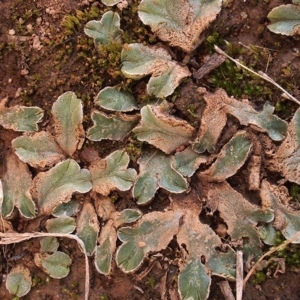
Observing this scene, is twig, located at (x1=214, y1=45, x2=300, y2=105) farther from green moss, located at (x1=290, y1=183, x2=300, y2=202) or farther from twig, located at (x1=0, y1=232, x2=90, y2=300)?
twig, located at (x1=0, y1=232, x2=90, y2=300)

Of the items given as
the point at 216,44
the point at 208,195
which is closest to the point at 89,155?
the point at 208,195

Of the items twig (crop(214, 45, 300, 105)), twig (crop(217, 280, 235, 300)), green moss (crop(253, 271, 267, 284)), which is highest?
twig (crop(214, 45, 300, 105))

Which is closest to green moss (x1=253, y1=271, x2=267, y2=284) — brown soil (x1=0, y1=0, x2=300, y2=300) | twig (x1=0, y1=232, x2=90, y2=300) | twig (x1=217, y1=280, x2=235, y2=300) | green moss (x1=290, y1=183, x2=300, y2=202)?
brown soil (x1=0, y1=0, x2=300, y2=300)

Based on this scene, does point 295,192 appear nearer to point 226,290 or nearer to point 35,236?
point 226,290

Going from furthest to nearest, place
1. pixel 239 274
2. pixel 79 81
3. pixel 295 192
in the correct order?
pixel 79 81 < pixel 295 192 < pixel 239 274

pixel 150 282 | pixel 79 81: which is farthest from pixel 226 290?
pixel 79 81
